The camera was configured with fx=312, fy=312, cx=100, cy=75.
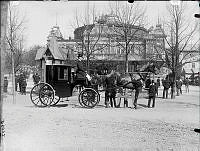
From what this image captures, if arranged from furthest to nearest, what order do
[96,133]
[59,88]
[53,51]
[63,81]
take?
[53,51] → [63,81] → [59,88] → [96,133]

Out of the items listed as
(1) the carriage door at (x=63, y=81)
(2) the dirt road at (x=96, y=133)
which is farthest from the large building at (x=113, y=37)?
(2) the dirt road at (x=96, y=133)

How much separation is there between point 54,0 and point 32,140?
3.99 meters

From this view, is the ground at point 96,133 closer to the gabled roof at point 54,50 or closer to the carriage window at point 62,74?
the carriage window at point 62,74

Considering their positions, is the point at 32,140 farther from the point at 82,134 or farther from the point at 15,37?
the point at 15,37

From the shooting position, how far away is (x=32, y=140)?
24.0 ft

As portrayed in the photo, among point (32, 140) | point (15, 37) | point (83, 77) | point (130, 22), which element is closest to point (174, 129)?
point (32, 140)

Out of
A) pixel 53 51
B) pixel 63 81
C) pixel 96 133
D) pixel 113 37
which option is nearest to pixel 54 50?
pixel 53 51

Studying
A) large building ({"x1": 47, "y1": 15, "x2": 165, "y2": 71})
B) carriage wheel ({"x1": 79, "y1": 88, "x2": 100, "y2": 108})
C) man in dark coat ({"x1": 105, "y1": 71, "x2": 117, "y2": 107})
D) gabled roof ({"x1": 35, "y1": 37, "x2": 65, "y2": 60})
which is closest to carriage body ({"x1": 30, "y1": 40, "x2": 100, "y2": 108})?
carriage wheel ({"x1": 79, "y1": 88, "x2": 100, "y2": 108})

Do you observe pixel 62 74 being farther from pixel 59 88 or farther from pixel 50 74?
pixel 59 88

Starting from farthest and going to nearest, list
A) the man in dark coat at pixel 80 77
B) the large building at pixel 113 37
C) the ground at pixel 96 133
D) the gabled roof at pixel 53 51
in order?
the gabled roof at pixel 53 51, the large building at pixel 113 37, the man in dark coat at pixel 80 77, the ground at pixel 96 133

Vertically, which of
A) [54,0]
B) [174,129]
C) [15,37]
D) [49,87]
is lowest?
[174,129]

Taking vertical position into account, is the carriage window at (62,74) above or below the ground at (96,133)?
above

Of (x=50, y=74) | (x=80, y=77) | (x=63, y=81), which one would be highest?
(x=50, y=74)

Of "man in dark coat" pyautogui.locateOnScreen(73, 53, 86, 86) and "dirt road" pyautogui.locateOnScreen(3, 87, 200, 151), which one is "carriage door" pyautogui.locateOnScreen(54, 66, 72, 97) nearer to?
"man in dark coat" pyautogui.locateOnScreen(73, 53, 86, 86)
